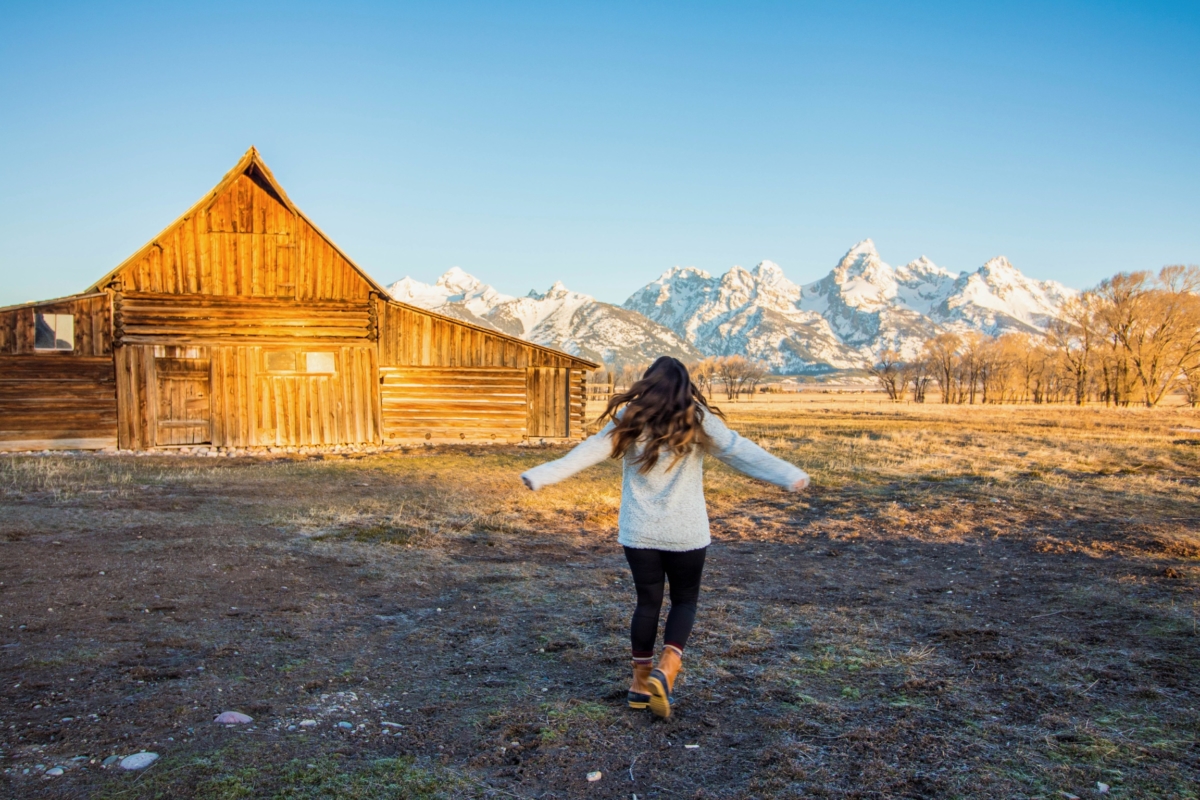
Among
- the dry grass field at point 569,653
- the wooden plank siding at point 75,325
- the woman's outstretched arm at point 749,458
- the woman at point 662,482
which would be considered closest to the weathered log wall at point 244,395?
the wooden plank siding at point 75,325

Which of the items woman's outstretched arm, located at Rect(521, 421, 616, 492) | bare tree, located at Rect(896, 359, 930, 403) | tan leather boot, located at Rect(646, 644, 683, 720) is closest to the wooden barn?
woman's outstretched arm, located at Rect(521, 421, 616, 492)

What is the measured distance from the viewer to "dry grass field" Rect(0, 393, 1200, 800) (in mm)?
3758

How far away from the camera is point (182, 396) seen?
2136cm

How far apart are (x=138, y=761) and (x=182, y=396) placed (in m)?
20.1

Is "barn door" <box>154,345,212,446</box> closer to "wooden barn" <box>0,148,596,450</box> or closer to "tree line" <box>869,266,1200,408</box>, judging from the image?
"wooden barn" <box>0,148,596,450</box>

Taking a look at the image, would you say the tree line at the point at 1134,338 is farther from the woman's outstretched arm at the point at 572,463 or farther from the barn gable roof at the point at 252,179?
the woman's outstretched arm at the point at 572,463

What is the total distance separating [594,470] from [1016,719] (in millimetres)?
15341

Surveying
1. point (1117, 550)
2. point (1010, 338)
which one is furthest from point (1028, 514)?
point (1010, 338)

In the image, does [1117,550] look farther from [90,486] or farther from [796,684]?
[90,486]

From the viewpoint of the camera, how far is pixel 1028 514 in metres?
12.1

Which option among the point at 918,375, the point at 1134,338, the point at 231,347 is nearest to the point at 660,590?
the point at 231,347

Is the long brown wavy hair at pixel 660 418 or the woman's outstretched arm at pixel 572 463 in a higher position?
the long brown wavy hair at pixel 660 418

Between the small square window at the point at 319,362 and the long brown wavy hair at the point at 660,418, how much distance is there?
19.8 metres

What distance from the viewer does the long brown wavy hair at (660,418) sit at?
4.34 m
